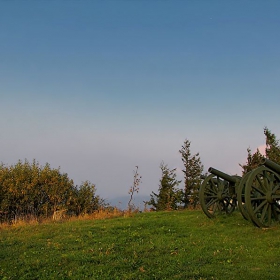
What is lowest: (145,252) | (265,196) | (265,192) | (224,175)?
(145,252)

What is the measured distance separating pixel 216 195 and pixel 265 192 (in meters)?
3.78

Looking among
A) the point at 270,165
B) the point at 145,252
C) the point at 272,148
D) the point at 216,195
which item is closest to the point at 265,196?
the point at 270,165

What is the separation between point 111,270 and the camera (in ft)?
23.3

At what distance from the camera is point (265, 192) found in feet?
37.1

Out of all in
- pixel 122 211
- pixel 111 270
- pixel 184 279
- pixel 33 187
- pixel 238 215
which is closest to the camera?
pixel 184 279

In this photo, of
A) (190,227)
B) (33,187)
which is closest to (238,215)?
(190,227)

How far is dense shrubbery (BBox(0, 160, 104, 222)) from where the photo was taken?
2258 cm

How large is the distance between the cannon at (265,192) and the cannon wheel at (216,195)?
3.14 meters

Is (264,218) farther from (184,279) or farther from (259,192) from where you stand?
(184,279)

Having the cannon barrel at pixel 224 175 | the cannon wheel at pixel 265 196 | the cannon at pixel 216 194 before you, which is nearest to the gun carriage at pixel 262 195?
the cannon wheel at pixel 265 196

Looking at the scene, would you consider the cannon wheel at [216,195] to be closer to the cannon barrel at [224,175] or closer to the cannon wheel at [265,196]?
the cannon barrel at [224,175]

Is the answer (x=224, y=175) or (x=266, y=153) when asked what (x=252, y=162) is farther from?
(x=224, y=175)

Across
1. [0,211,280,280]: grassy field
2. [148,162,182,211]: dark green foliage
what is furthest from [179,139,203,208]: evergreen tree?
[0,211,280,280]: grassy field

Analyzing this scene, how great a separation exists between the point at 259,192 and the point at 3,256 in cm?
762
